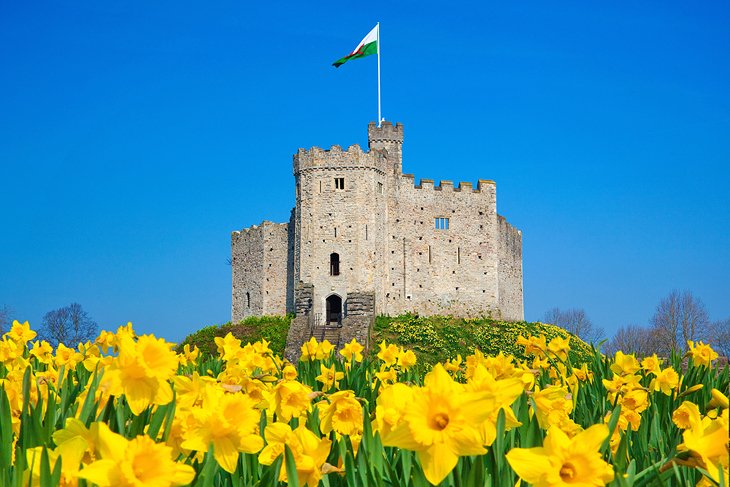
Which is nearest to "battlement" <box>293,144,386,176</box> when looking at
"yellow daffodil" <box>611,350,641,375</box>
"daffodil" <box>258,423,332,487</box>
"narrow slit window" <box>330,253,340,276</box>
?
"narrow slit window" <box>330,253,340,276</box>

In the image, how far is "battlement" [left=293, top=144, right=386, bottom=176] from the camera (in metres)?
40.4

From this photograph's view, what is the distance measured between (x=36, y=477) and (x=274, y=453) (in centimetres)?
95

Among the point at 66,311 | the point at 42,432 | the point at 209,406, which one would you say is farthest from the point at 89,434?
the point at 66,311

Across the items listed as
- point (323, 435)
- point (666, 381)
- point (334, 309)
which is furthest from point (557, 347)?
point (334, 309)

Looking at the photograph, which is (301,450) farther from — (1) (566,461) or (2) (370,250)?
(2) (370,250)

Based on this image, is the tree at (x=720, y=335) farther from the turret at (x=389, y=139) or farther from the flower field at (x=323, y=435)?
the flower field at (x=323, y=435)

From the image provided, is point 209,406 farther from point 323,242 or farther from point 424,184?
point 424,184

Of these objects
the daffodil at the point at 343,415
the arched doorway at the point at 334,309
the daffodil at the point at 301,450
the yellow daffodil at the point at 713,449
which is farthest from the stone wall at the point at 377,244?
the yellow daffodil at the point at 713,449

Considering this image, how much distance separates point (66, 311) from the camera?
43.5 m

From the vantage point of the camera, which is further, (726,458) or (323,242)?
(323,242)

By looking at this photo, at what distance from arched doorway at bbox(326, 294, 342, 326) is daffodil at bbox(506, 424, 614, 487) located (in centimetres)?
3706

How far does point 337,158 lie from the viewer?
40.7 m

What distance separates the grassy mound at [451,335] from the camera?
3509 centimetres

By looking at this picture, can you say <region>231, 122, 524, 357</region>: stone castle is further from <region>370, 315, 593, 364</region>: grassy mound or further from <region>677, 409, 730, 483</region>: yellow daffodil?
<region>677, 409, 730, 483</region>: yellow daffodil
